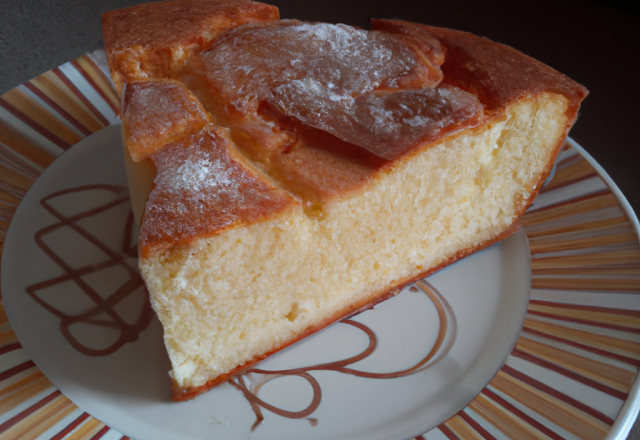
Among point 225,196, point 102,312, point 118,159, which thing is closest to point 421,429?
point 225,196

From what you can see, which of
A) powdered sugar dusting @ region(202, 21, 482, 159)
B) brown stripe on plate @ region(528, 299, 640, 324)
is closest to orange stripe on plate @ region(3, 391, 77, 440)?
powdered sugar dusting @ region(202, 21, 482, 159)

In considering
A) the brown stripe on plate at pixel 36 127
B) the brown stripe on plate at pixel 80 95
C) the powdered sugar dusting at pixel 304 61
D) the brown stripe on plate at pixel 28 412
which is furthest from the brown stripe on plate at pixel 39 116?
the brown stripe on plate at pixel 28 412

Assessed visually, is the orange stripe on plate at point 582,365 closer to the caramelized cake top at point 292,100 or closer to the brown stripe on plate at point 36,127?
the caramelized cake top at point 292,100

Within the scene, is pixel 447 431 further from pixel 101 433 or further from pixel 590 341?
pixel 101 433

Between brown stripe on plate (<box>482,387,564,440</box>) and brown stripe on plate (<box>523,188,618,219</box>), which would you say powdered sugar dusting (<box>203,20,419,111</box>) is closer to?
brown stripe on plate (<box>523,188,618,219</box>)

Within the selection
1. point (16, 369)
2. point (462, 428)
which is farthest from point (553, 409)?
point (16, 369)

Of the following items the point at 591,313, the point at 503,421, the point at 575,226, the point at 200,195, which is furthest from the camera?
the point at 575,226
